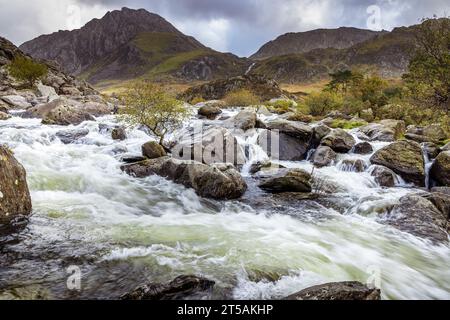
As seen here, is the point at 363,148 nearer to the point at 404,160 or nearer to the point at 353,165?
the point at 353,165

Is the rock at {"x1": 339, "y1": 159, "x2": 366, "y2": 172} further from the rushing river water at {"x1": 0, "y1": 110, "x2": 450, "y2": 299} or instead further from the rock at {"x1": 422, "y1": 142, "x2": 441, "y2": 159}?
the rock at {"x1": 422, "y1": 142, "x2": 441, "y2": 159}

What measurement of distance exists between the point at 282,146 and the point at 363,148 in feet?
17.9

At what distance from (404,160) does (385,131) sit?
8.67 m

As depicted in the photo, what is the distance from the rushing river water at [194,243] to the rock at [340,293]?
3.57 ft

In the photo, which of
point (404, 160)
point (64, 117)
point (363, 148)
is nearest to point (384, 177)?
point (404, 160)

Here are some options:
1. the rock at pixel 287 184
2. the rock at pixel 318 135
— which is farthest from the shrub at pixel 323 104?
the rock at pixel 287 184

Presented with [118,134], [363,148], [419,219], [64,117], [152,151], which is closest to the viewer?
[419,219]

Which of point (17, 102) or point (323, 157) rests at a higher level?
point (17, 102)

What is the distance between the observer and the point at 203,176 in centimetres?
1556

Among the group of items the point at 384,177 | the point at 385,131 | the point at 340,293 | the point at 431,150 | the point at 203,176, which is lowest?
the point at 340,293

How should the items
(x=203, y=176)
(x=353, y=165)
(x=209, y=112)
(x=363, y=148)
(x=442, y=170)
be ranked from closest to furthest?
(x=203, y=176) → (x=442, y=170) → (x=353, y=165) → (x=363, y=148) → (x=209, y=112)

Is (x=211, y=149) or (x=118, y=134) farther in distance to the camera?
(x=118, y=134)
